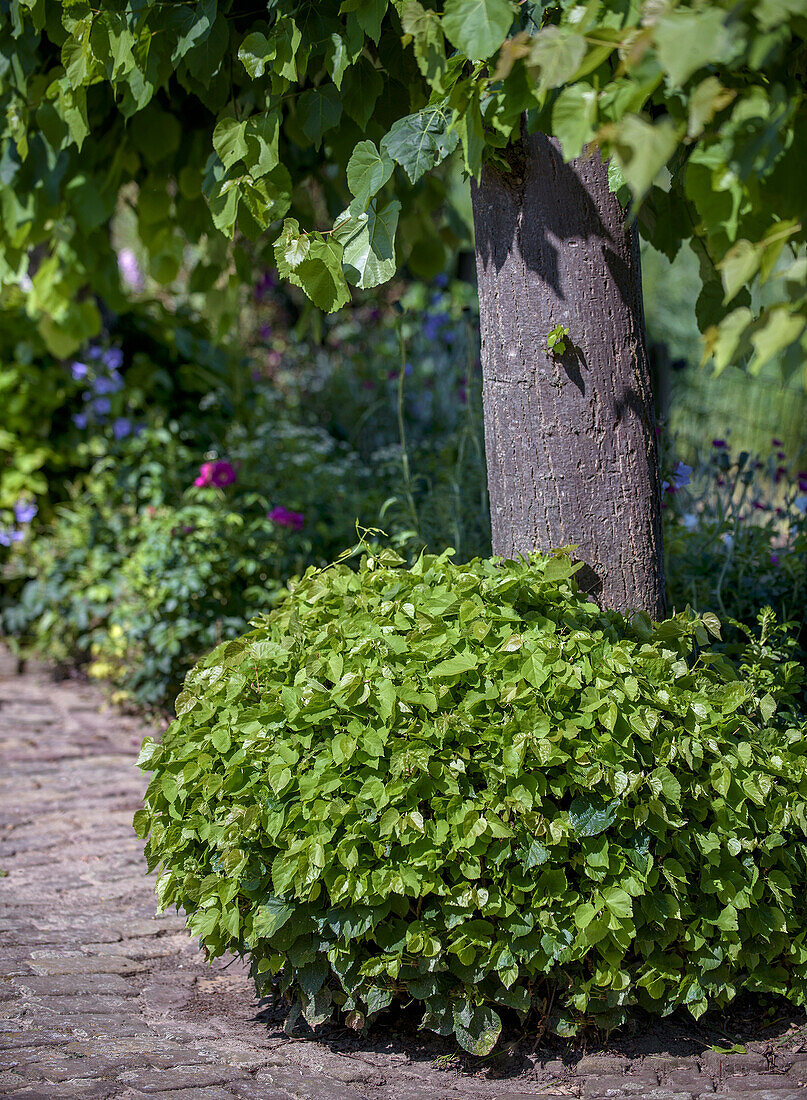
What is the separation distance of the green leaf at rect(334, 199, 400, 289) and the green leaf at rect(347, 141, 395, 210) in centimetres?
4

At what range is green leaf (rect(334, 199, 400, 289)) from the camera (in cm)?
211

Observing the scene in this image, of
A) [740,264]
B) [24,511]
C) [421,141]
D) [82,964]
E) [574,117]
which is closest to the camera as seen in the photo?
[740,264]

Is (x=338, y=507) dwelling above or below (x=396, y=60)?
below

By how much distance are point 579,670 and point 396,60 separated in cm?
161

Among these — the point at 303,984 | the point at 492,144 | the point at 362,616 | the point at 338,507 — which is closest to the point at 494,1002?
the point at 303,984

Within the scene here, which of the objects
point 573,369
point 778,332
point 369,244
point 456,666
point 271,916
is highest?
point 369,244

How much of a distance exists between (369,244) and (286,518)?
6.13 ft

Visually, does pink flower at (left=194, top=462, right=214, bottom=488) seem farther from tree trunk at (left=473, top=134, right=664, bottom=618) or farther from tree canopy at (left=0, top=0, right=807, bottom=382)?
tree trunk at (left=473, top=134, right=664, bottom=618)

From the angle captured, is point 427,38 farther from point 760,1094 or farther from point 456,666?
point 760,1094

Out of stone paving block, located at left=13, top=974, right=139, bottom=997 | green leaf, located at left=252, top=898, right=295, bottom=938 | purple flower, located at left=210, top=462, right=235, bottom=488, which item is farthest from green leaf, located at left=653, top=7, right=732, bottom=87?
purple flower, located at left=210, top=462, right=235, bottom=488

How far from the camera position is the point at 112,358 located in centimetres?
492

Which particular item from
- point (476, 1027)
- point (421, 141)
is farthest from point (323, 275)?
point (476, 1027)

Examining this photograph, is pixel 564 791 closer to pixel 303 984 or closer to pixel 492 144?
pixel 303 984

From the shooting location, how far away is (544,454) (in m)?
2.32
